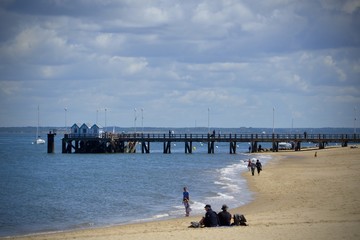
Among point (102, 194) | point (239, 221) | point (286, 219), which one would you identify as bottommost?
point (102, 194)

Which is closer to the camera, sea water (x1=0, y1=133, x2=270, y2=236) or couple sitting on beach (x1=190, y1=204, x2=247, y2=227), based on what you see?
couple sitting on beach (x1=190, y1=204, x2=247, y2=227)

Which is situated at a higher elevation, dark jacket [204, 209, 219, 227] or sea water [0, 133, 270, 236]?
dark jacket [204, 209, 219, 227]

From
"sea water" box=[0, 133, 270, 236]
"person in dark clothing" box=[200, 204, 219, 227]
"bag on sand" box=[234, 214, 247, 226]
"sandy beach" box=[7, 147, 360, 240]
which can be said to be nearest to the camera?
"sandy beach" box=[7, 147, 360, 240]

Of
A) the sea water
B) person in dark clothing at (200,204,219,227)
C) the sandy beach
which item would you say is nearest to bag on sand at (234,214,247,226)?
the sandy beach

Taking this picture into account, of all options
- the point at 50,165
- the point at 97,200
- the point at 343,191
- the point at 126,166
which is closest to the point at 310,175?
the point at 343,191

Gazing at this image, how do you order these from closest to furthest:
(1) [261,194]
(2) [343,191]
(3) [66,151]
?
(2) [343,191] → (1) [261,194] → (3) [66,151]

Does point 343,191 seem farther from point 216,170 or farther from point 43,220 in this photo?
point 216,170

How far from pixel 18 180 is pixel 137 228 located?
31288mm

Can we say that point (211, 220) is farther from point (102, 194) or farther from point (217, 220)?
point (102, 194)

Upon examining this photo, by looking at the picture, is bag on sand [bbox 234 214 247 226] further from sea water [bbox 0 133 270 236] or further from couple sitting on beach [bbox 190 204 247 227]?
sea water [bbox 0 133 270 236]

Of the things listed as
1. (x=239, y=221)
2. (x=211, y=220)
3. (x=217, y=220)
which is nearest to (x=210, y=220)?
(x=211, y=220)

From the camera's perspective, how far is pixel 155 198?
37219mm

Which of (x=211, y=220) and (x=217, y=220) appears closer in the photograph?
(x=211, y=220)

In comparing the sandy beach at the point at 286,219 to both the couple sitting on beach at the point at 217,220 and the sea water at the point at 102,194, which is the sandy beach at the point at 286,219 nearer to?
the couple sitting on beach at the point at 217,220
